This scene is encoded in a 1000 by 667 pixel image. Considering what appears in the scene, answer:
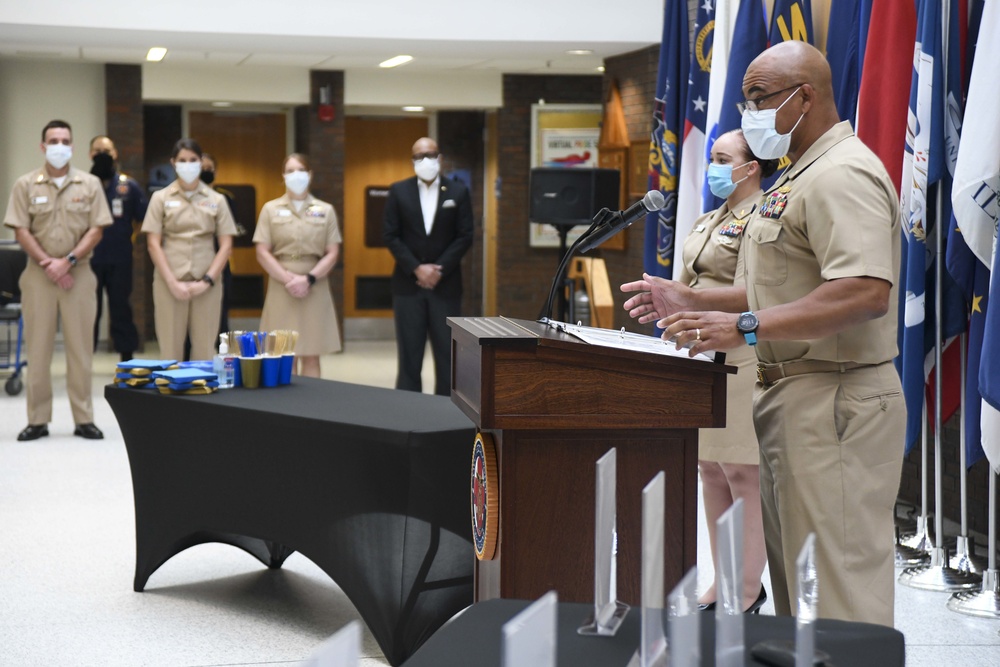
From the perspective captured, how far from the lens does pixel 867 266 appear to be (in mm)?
2338

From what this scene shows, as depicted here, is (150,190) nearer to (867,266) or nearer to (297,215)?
(297,215)

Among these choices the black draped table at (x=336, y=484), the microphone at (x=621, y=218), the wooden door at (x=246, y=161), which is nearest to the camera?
the microphone at (x=621, y=218)

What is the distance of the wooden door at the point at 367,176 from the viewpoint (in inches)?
523

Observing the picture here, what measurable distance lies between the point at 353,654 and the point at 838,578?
5.55 ft

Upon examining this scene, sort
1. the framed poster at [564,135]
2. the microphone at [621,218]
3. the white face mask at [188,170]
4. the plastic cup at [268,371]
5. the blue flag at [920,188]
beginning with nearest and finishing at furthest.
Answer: the microphone at [621,218] → the plastic cup at [268,371] → the blue flag at [920,188] → the white face mask at [188,170] → the framed poster at [564,135]

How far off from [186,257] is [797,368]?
577cm

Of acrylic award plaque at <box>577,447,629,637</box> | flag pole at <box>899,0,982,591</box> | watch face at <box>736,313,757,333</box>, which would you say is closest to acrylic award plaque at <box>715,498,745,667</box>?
acrylic award plaque at <box>577,447,629,637</box>

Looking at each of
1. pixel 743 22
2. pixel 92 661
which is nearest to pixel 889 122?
pixel 743 22

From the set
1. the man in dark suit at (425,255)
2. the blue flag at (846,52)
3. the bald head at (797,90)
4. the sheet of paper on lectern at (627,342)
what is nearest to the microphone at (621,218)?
the sheet of paper on lectern at (627,342)

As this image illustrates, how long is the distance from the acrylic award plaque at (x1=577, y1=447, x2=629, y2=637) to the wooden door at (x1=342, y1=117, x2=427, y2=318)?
11.7 metres

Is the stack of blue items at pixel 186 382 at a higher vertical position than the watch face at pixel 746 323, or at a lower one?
lower

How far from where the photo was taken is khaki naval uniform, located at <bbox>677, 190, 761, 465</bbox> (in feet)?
12.4

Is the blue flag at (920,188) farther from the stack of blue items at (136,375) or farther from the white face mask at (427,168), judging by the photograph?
the white face mask at (427,168)

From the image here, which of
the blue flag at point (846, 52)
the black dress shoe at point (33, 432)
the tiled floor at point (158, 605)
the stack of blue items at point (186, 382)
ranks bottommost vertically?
the tiled floor at point (158, 605)
